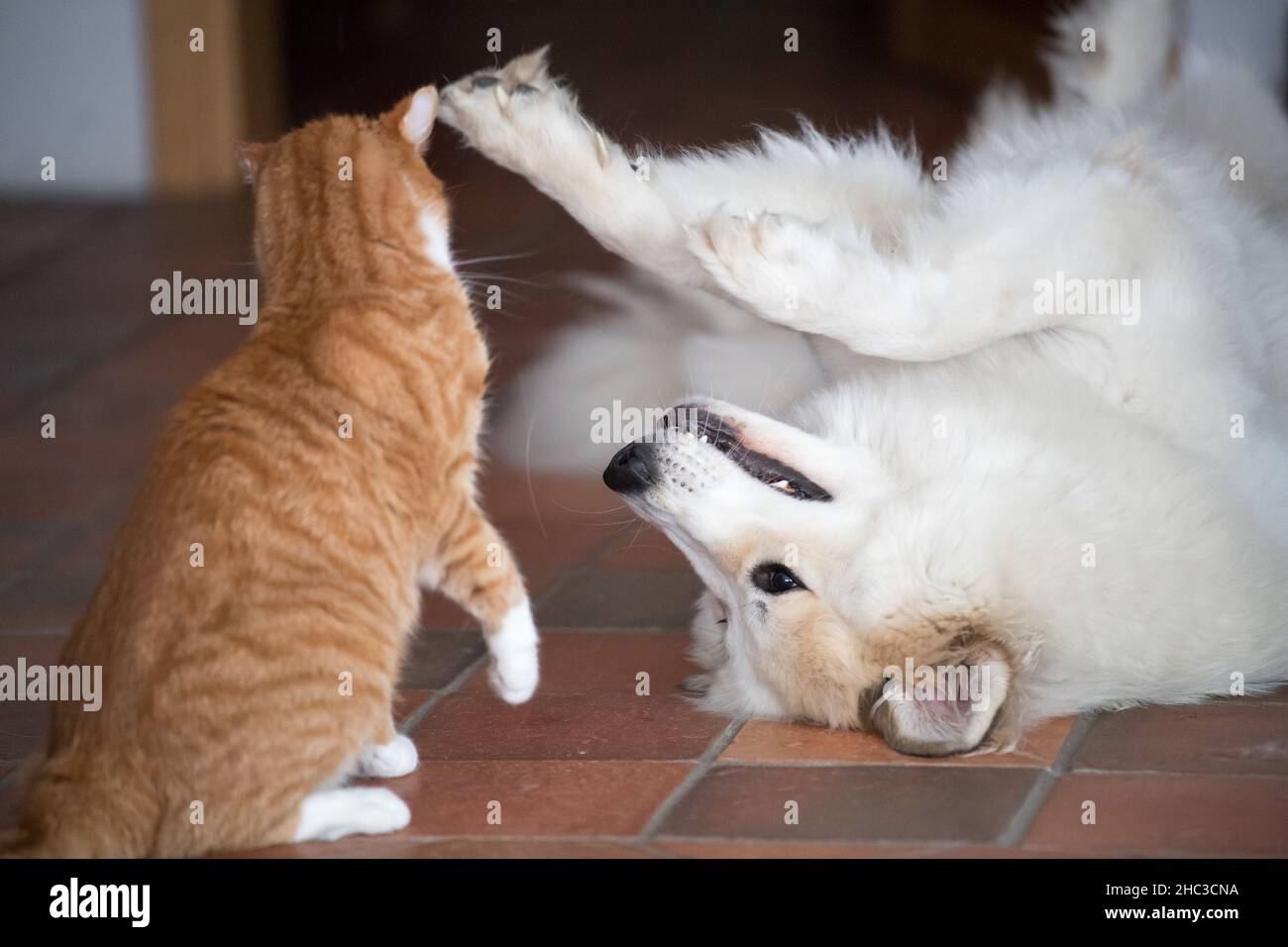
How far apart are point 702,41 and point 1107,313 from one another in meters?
7.26

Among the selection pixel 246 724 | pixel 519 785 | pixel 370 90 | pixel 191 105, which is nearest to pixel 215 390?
pixel 246 724

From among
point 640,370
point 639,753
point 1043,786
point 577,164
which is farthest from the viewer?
point 640,370

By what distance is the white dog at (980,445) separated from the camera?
2.53 metres

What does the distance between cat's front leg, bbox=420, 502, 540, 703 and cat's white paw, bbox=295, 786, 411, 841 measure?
0.27 m

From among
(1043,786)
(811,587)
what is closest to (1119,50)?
(811,587)

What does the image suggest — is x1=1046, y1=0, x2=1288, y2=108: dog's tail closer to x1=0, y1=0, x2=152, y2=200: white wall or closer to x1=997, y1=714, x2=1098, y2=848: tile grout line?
x1=997, y1=714, x2=1098, y2=848: tile grout line

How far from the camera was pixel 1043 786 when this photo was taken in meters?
2.37

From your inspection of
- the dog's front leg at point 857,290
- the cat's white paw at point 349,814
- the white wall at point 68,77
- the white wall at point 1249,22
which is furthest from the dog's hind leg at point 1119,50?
the white wall at point 68,77

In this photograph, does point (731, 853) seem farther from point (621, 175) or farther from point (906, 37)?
point (906, 37)

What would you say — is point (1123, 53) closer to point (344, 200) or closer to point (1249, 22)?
point (1249, 22)

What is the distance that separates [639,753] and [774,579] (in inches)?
14.2

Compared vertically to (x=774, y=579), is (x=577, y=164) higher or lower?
higher

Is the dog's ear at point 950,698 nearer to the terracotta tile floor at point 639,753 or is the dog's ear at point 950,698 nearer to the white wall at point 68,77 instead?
the terracotta tile floor at point 639,753

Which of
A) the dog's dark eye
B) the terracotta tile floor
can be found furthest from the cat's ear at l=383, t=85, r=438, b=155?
the terracotta tile floor
